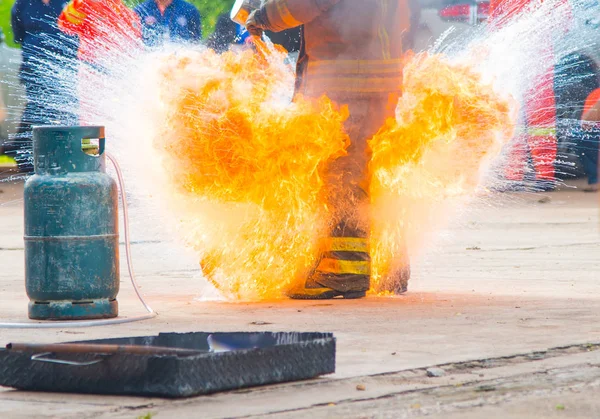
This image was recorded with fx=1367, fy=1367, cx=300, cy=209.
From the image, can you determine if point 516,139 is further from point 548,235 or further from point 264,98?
point 548,235

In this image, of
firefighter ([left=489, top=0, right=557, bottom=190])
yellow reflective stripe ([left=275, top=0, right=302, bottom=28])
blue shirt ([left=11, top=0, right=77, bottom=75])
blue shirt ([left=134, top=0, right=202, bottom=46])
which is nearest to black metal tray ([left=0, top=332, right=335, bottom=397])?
yellow reflective stripe ([left=275, top=0, right=302, bottom=28])

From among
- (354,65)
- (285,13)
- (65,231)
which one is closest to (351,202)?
(354,65)

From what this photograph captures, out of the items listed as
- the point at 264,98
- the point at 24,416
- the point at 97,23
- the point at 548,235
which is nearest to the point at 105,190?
the point at 264,98

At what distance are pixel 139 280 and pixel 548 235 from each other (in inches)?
203

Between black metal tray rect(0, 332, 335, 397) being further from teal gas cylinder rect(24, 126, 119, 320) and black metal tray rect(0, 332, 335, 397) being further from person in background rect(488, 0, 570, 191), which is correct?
person in background rect(488, 0, 570, 191)

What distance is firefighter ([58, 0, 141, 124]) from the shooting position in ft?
33.5

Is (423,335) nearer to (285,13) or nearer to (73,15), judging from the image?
(285,13)

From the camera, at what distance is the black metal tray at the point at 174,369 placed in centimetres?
525

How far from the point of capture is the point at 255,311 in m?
7.86

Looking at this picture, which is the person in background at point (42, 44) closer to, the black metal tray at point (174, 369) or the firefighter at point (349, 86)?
the firefighter at point (349, 86)

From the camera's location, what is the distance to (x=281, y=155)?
8.23m

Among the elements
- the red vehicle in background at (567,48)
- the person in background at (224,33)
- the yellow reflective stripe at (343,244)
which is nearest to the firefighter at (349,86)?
the yellow reflective stripe at (343,244)

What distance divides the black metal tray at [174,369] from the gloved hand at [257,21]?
3.05 meters

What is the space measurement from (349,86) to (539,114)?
31.5ft
